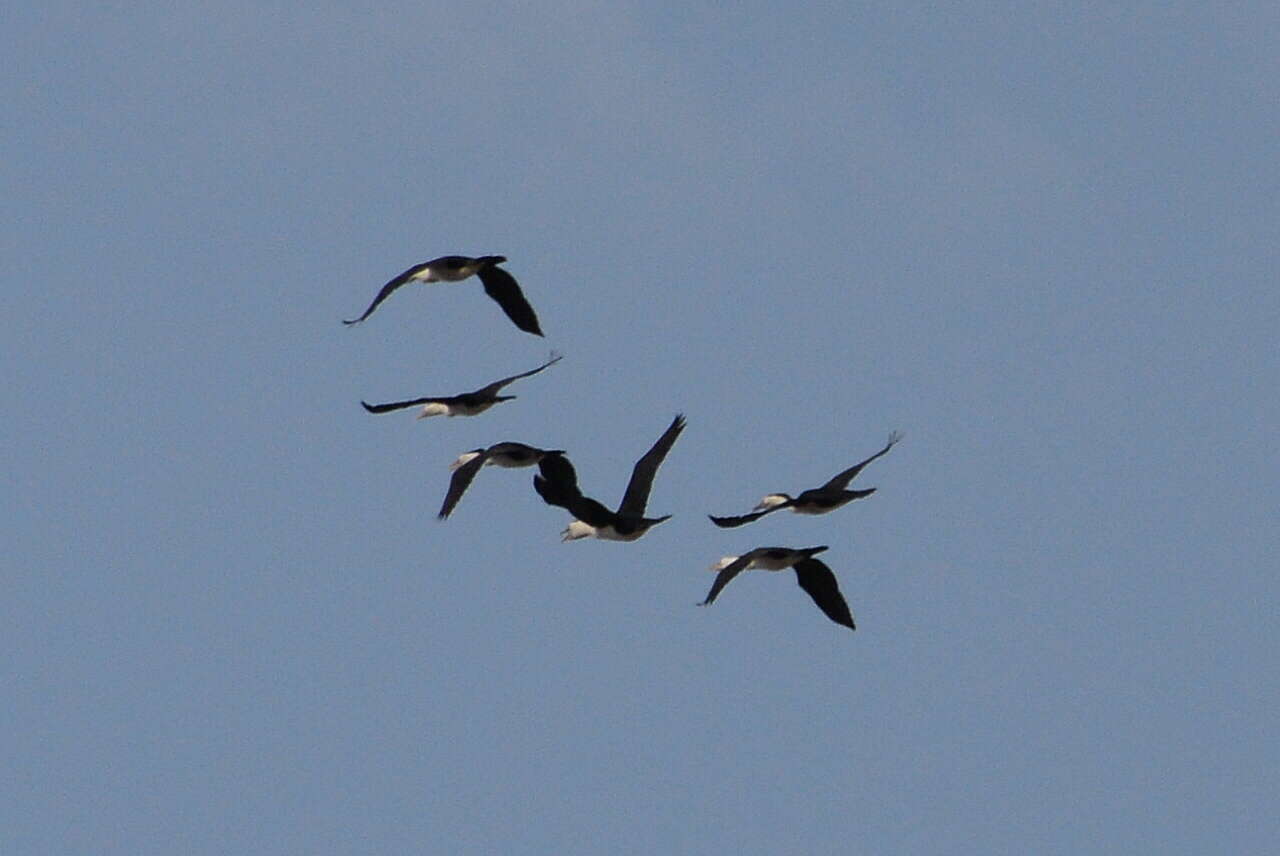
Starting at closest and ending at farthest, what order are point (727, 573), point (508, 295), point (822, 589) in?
point (727, 573)
point (822, 589)
point (508, 295)

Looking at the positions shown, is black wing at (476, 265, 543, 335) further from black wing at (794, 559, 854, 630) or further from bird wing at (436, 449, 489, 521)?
black wing at (794, 559, 854, 630)

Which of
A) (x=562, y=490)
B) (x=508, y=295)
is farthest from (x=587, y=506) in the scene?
(x=508, y=295)

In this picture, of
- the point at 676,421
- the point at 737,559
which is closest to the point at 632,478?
the point at 676,421

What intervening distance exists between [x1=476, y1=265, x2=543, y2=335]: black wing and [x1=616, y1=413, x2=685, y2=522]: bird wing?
267 centimetres

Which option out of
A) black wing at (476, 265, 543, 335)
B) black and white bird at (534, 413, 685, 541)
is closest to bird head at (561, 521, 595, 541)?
black and white bird at (534, 413, 685, 541)

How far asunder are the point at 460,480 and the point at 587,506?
80.6 inches

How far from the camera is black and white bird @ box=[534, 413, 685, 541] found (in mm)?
39375

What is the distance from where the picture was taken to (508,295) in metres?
39.8

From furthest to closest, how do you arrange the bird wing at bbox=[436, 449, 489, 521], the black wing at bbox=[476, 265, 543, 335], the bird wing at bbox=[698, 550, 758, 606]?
1. the black wing at bbox=[476, 265, 543, 335]
2. the bird wing at bbox=[436, 449, 489, 521]
3. the bird wing at bbox=[698, 550, 758, 606]

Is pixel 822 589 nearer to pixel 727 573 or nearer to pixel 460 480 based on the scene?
pixel 727 573

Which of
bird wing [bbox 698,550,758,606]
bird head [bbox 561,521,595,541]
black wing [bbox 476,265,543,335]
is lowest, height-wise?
bird wing [bbox 698,550,758,606]

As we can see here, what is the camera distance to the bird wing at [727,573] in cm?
3531

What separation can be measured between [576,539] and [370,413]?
137 inches

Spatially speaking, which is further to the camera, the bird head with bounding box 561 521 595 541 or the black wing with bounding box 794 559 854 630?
the bird head with bounding box 561 521 595 541
